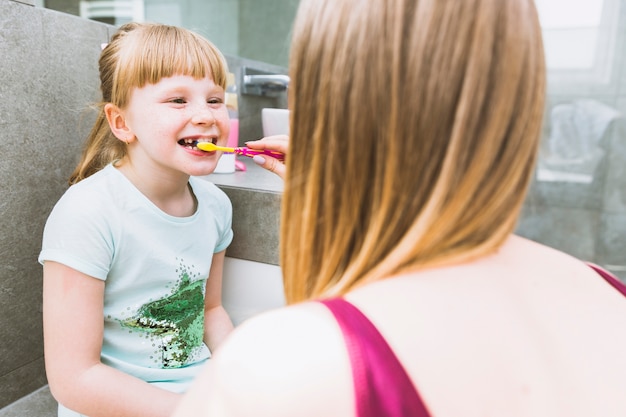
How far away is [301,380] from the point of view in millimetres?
279

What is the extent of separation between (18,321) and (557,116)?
5.76 ft

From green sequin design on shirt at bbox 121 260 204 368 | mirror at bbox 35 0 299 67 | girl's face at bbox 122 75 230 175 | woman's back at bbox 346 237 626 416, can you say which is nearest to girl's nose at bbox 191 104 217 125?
girl's face at bbox 122 75 230 175

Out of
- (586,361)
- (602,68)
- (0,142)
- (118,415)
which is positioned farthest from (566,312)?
(602,68)

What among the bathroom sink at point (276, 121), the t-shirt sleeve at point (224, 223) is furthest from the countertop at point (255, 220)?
the bathroom sink at point (276, 121)

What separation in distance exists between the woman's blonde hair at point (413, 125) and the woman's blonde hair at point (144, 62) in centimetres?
45

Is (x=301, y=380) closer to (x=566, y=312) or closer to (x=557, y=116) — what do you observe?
(x=566, y=312)

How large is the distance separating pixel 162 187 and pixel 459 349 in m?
0.62

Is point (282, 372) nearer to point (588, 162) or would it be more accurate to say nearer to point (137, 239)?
point (137, 239)

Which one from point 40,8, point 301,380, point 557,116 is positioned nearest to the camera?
point 301,380

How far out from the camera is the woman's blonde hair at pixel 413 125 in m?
0.32

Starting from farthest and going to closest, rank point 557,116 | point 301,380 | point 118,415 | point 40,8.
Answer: point 557,116, point 40,8, point 118,415, point 301,380

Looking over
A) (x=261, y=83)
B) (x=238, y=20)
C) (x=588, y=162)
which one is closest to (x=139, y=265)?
(x=261, y=83)

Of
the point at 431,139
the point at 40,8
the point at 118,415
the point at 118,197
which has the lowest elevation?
the point at 118,415

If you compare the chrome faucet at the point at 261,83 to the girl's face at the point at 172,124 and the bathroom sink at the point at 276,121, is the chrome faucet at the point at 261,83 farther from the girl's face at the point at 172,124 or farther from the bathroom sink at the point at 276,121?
the girl's face at the point at 172,124
